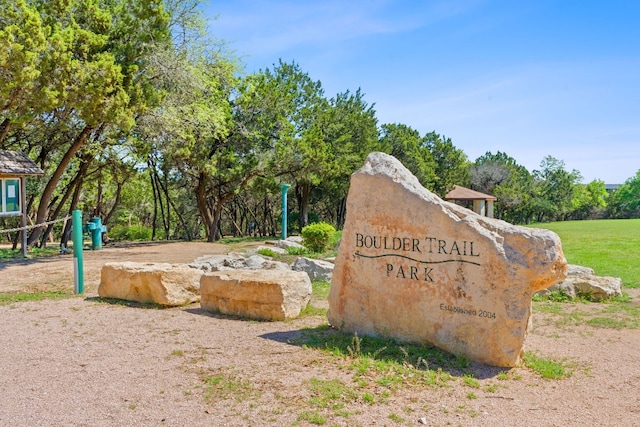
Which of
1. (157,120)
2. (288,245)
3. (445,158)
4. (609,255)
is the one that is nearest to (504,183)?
(445,158)

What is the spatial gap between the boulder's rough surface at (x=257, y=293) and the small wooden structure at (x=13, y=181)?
387 inches

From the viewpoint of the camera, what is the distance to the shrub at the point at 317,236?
60.0 feet

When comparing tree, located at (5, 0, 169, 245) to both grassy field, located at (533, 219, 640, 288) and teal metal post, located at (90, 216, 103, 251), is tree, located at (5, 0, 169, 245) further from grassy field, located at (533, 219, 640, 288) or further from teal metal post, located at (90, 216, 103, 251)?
grassy field, located at (533, 219, 640, 288)

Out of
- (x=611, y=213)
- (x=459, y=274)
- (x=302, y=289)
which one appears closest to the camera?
(x=459, y=274)

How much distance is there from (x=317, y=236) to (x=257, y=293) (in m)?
9.87

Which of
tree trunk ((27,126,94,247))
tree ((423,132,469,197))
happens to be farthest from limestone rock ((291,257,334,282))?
tree ((423,132,469,197))

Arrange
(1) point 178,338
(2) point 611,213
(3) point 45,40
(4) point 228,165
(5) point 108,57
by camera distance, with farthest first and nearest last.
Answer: (2) point 611,213
(4) point 228,165
(5) point 108,57
(3) point 45,40
(1) point 178,338

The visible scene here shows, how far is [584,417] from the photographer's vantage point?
4977 mm

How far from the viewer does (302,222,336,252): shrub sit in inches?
720

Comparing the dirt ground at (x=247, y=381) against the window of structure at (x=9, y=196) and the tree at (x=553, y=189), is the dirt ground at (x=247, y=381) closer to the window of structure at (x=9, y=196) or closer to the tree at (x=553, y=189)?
the window of structure at (x=9, y=196)

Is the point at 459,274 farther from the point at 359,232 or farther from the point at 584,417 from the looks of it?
the point at 584,417

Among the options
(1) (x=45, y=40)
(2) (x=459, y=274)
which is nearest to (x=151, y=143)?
(1) (x=45, y=40)

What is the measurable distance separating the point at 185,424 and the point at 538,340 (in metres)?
5.29

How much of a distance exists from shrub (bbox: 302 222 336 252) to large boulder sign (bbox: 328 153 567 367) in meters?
10.6
